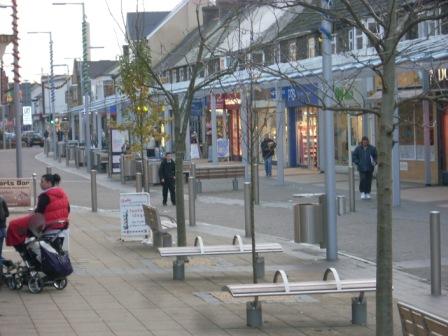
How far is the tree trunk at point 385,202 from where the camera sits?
747 cm

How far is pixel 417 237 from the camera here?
1767cm

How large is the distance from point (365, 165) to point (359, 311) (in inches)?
641

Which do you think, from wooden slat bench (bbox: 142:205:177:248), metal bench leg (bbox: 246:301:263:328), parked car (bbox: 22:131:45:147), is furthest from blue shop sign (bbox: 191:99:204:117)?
parked car (bbox: 22:131:45:147)

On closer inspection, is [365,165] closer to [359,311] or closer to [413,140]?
[413,140]

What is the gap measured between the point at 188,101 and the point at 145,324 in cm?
558

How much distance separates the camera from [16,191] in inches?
1001

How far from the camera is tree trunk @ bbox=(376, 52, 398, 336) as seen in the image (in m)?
7.47

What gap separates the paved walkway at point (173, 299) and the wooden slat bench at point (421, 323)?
2024mm

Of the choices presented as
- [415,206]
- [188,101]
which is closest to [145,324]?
[188,101]

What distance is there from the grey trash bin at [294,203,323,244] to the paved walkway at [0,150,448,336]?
14.6 inches

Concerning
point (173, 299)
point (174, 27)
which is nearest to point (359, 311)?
point (173, 299)

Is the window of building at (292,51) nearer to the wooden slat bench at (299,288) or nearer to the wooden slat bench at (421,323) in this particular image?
the wooden slat bench at (299,288)

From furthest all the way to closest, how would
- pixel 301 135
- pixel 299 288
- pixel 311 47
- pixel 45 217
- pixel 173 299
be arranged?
pixel 301 135, pixel 311 47, pixel 45 217, pixel 173 299, pixel 299 288

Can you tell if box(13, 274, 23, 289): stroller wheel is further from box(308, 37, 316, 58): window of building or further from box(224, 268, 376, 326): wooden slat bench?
box(308, 37, 316, 58): window of building
